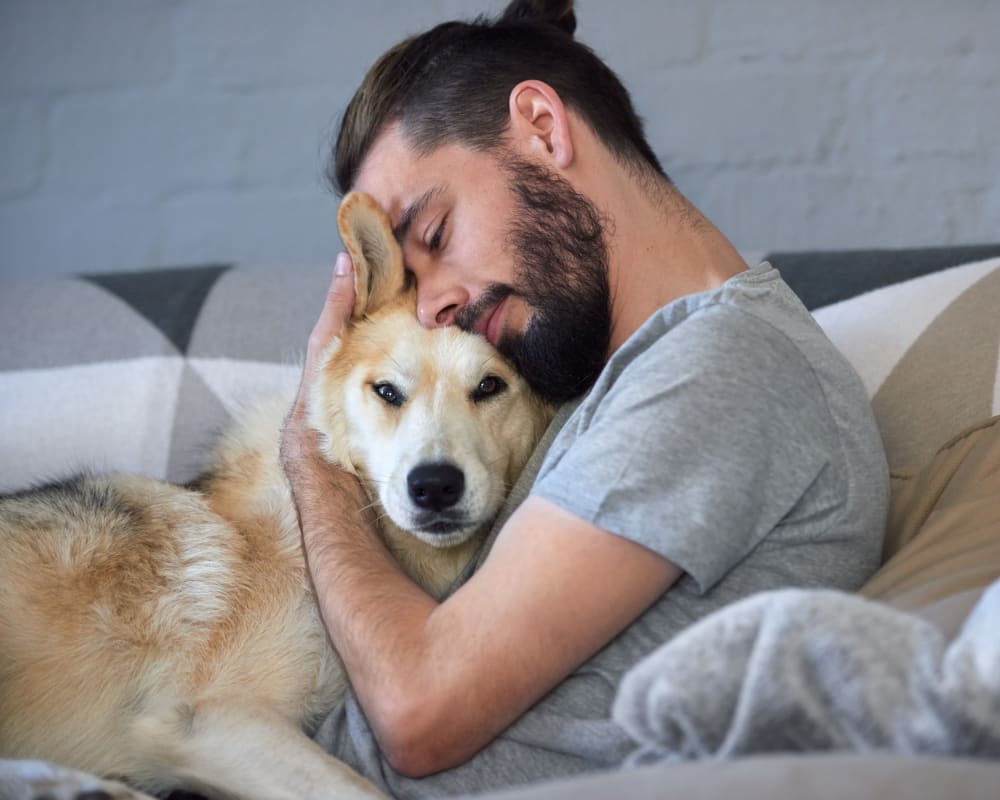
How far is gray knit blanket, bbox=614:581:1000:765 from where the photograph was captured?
27.3 inches

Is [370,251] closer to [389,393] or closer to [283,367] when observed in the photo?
[389,393]

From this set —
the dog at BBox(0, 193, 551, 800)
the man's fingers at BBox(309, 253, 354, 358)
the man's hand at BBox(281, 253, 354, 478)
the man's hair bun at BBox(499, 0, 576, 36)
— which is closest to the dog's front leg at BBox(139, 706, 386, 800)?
A: the dog at BBox(0, 193, 551, 800)

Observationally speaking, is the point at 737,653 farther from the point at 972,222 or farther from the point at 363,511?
the point at 972,222

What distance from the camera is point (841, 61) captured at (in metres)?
2.48

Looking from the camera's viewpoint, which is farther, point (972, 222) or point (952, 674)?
point (972, 222)

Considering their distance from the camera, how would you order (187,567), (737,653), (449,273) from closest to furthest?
(737,653) < (187,567) < (449,273)

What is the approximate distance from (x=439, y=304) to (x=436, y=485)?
0.32 metres

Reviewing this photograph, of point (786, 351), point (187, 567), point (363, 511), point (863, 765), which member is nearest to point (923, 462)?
point (786, 351)

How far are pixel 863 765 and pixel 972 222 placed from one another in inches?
88.0

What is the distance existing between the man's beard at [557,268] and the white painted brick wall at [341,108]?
1.20 m

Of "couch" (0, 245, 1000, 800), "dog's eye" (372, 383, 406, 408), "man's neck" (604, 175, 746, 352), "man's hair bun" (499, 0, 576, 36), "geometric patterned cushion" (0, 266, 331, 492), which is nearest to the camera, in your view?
"couch" (0, 245, 1000, 800)

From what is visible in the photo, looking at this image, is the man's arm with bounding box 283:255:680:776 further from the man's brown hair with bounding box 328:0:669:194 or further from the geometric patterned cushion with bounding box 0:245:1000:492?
the geometric patterned cushion with bounding box 0:245:1000:492

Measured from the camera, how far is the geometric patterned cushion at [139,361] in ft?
6.67

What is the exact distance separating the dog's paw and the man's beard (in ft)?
2.70
